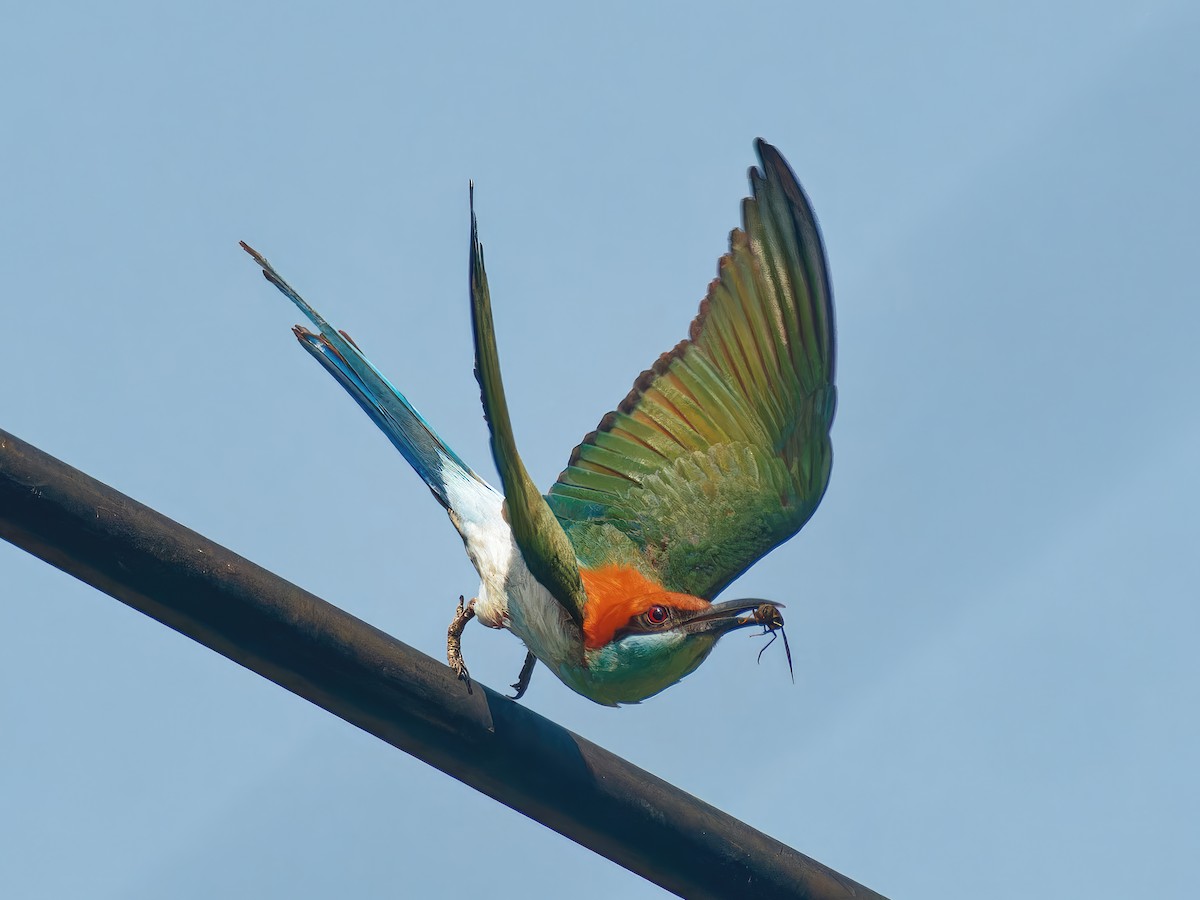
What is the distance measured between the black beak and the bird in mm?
357

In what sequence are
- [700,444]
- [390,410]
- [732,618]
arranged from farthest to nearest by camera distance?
1. [700,444]
2. [390,410]
3. [732,618]

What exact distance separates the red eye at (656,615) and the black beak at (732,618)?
2.4 inches

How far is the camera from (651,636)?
4.95 meters

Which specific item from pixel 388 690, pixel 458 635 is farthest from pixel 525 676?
pixel 388 690

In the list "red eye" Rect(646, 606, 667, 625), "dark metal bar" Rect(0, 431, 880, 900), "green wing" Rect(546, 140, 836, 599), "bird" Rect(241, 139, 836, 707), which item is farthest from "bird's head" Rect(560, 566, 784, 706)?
"dark metal bar" Rect(0, 431, 880, 900)

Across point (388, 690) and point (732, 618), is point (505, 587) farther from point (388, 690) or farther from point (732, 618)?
point (388, 690)

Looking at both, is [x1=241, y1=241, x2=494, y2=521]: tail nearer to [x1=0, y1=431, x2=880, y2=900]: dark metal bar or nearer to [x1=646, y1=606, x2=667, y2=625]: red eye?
[x1=646, y1=606, x2=667, y2=625]: red eye

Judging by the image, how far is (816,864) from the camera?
12.4ft

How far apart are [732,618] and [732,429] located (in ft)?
4.72

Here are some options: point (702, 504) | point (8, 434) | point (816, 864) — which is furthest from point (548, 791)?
point (702, 504)

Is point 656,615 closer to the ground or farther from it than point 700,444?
closer to the ground

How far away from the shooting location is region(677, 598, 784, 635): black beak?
485 centimetres

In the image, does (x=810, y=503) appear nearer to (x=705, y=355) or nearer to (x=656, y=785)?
(x=705, y=355)

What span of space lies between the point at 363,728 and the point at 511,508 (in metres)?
1.29
